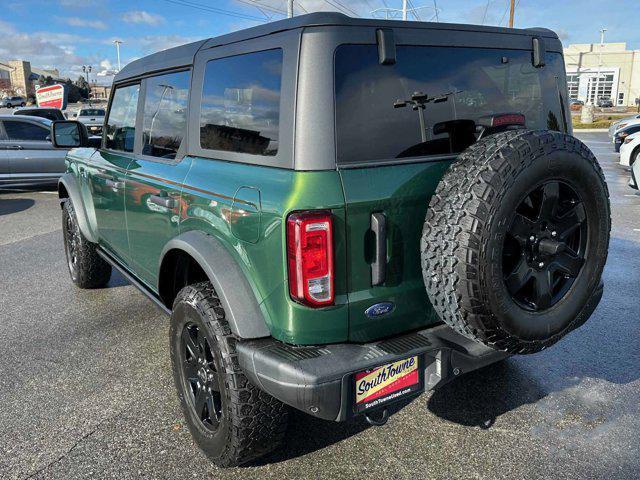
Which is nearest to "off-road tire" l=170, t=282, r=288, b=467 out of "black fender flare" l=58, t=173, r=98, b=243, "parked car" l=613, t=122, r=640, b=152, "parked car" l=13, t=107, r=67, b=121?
"black fender flare" l=58, t=173, r=98, b=243

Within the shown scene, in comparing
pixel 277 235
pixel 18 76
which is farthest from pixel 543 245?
pixel 18 76

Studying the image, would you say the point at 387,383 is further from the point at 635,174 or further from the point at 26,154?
the point at 26,154

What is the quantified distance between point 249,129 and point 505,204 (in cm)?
118

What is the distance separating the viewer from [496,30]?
2.77 m

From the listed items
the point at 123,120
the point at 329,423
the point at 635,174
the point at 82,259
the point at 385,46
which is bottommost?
the point at 329,423

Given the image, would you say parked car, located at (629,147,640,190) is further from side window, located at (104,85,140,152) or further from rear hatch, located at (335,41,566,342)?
side window, located at (104,85,140,152)

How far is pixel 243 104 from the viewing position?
2.54 metres

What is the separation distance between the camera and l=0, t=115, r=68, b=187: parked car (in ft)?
34.4

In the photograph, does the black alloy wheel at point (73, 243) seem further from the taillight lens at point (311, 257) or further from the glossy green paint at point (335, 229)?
the taillight lens at point (311, 257)

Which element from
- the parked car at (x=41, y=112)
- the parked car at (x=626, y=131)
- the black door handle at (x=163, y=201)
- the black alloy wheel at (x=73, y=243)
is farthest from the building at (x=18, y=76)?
the black door handle at (x=163, y=201)

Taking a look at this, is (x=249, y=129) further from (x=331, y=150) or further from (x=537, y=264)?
(x=537, y=264)

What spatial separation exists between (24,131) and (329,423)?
10.2m

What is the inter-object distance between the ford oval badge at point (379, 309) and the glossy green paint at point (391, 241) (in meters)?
0.02

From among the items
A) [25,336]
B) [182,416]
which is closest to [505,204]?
[182,416]
